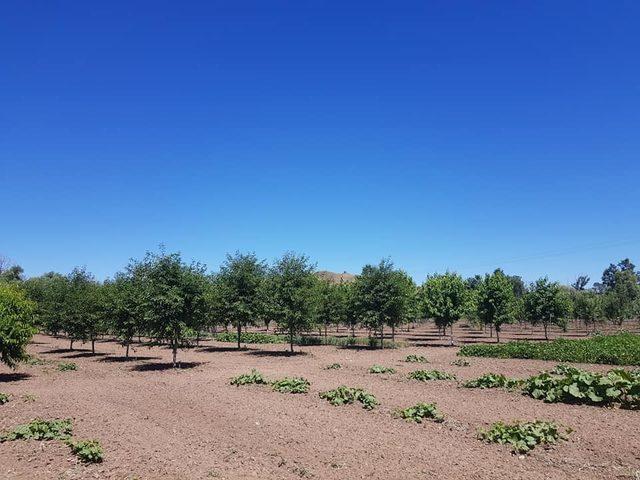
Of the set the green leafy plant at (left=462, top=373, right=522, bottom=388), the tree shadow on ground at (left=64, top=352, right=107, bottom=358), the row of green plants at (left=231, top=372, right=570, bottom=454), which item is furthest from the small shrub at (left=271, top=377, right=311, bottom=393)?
the tree shadow on ground at (left=64, top=352, right=107, bottom=358)

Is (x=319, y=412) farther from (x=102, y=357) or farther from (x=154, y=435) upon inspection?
(x=102, y=357)

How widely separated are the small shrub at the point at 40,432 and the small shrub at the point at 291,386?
864cm

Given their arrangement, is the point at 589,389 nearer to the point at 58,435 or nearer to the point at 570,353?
the point at 570,353

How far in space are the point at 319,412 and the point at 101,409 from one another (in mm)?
7855

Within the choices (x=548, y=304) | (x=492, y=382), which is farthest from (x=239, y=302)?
(x=548, y=304)

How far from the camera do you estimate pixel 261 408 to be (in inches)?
625

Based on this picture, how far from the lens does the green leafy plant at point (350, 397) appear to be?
1628cm

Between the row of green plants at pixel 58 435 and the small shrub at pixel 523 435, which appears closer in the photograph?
the row of green plants at pixel 58 435

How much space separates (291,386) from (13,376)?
1695 cm

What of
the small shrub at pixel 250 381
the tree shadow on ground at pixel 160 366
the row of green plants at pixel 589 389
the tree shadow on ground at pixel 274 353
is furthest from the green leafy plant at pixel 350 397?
the tree shadow on ground at pixel 274 353

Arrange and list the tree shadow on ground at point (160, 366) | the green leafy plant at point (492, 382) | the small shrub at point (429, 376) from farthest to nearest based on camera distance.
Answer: the tree shadow on ground at point (160, 366), the small shrub at point (429, 376), the green leafy plant at point (492, 382)

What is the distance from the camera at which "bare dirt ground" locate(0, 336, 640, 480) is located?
10039 millimetres

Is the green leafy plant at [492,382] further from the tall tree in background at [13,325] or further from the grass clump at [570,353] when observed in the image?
the tall tree in background at [13,325]

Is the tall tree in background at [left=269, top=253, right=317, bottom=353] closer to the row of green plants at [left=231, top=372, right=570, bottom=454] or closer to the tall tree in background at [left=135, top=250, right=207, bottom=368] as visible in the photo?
the tall tree in background at [left=135, top=250, right=207, bottom=368]
